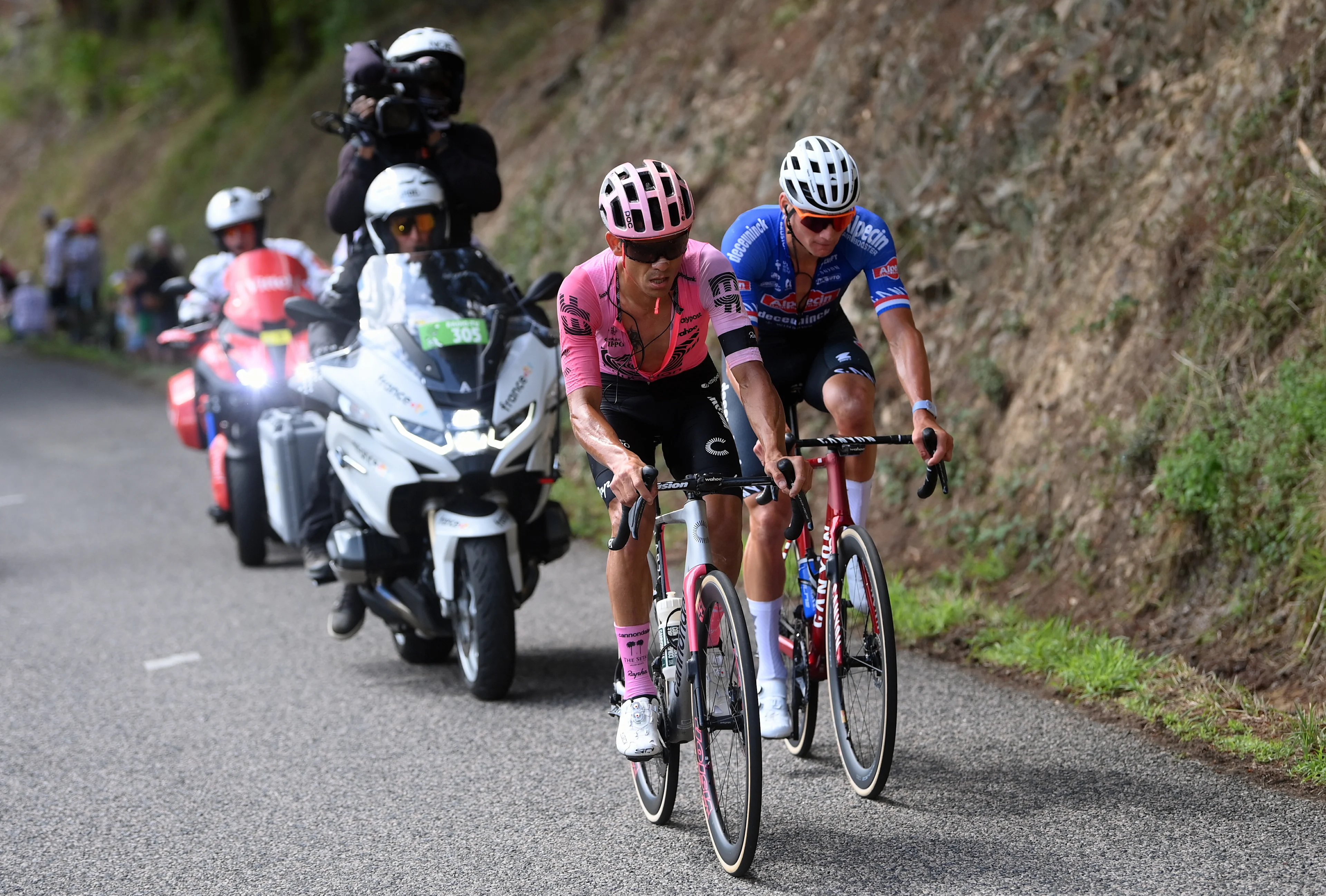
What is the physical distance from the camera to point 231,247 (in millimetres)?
9906

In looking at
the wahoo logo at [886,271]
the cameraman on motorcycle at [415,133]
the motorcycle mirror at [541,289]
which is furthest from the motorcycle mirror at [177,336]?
the wahoo logo at [886,271]

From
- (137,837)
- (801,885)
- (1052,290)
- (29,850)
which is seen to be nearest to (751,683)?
(801,885)

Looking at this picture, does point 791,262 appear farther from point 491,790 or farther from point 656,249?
point 491,790

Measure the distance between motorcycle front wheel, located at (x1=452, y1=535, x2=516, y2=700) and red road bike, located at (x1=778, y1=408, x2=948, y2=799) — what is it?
51.5 inches

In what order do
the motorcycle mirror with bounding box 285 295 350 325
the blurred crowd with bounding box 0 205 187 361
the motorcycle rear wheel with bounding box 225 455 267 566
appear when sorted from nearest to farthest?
the motorcycle mirror with bounding box 285 295 350 325, the motorcycle rear wheel with bounding box 225 455 267 566, the blurred crowd with bounding box 0 205 187 361

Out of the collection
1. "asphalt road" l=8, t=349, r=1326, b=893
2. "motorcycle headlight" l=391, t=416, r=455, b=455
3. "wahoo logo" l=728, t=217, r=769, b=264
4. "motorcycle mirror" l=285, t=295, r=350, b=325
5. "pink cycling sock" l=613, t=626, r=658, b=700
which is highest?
"wahoo logo" l=728, t=217, r=769, b=264

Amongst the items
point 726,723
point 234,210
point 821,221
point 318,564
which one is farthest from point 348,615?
point 234,210

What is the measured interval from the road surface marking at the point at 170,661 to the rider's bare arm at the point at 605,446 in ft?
10.8

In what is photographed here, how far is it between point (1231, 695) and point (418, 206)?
4216 millimetres

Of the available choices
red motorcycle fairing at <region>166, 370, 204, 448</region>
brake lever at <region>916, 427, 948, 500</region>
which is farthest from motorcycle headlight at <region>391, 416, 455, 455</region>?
red motorcycle fairing at <region>166, 370, 204, 448</region>

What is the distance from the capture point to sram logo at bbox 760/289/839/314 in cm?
567

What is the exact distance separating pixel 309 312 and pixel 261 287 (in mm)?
2696

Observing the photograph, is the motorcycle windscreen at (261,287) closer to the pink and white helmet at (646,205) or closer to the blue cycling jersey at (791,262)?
the blue cycling jersey at (791,262)

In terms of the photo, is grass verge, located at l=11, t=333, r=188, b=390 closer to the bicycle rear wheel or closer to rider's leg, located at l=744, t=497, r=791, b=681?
rider's leg, located at l=744, t=497, r=791, b=681
